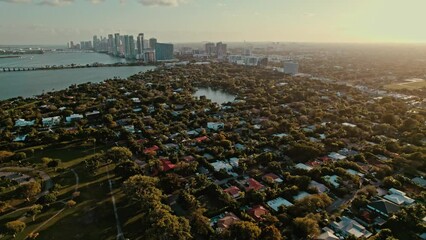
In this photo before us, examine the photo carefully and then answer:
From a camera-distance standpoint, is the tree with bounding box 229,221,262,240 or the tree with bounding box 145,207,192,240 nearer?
the tree with bounding box 145,207,192,240

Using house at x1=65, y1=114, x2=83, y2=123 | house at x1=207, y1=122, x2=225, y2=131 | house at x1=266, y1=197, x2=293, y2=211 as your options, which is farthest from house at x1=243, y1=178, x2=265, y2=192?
house at x1=65, y1=114, x2=83, y2=123

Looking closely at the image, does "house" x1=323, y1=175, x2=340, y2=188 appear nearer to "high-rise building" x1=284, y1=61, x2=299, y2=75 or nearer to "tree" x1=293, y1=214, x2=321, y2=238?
"tree" x1=293, y1=214, x2=321, y2=238

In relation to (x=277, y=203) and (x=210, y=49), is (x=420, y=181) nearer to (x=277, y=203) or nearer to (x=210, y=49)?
(x=277, y=203)

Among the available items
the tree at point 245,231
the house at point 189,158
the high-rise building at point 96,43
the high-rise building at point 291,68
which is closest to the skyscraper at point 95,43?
the high-rise building at point 96,43

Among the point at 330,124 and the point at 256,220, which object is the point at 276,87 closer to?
the point at 330,124

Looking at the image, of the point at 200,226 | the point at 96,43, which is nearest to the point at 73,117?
the point at 200,226
